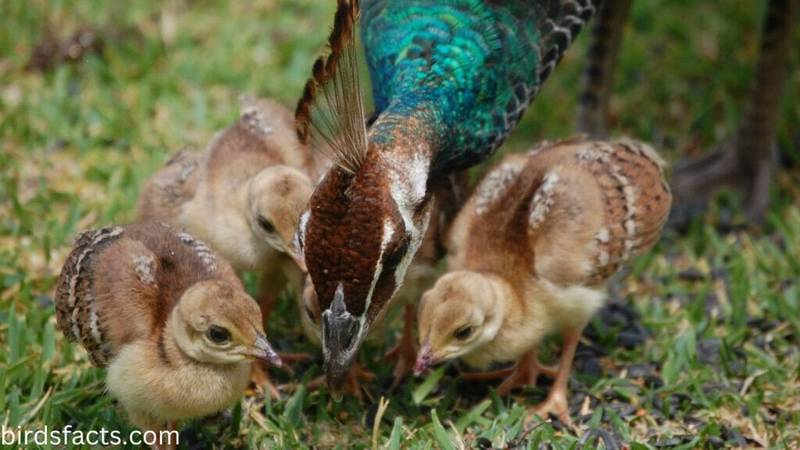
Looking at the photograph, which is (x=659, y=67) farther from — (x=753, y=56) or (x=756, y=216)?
(x=756, y=216)

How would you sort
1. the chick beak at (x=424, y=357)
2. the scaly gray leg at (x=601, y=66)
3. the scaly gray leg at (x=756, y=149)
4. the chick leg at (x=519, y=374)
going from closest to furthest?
1. the chick beak at (x=424, y=357)
2. the chick leg at (x=519, y=374)
3. the scaly gray leg at (x=601, y=66)
4. the scaly gray leg at (x=756, y=149)

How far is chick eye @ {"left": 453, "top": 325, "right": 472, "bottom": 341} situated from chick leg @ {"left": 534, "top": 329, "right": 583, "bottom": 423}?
0.50 meters

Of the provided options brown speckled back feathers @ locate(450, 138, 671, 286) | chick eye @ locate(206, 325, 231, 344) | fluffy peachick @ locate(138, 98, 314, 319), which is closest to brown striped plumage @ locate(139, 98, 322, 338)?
fluffy peachick @ locate(138, 98, 314, 319)

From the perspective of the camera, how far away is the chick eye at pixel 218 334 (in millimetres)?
3453

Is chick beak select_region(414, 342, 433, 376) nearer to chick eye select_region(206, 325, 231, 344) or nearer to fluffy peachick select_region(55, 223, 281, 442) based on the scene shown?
fluffy peachick select_region(55, 223, 281, 442)

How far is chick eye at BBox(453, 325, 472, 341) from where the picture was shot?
3918mm

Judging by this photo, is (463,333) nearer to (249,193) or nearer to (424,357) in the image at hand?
(424,357)

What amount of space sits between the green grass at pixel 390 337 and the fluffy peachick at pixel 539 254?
27cm

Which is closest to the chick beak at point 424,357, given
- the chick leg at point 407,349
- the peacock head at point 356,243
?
the peacock head at point 356,243

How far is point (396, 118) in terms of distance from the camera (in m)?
3.83

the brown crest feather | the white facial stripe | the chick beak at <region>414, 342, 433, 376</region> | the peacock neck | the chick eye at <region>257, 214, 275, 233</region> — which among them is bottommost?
the chick beak at <region>414, 342, 433, 376</region>

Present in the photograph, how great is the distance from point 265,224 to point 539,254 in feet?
3.25

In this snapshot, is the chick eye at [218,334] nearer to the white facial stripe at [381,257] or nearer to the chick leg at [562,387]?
the white facial stripe at [381,257]

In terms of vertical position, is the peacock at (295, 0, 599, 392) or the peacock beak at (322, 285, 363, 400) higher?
the peacock at (295, 0, 599, 392)
